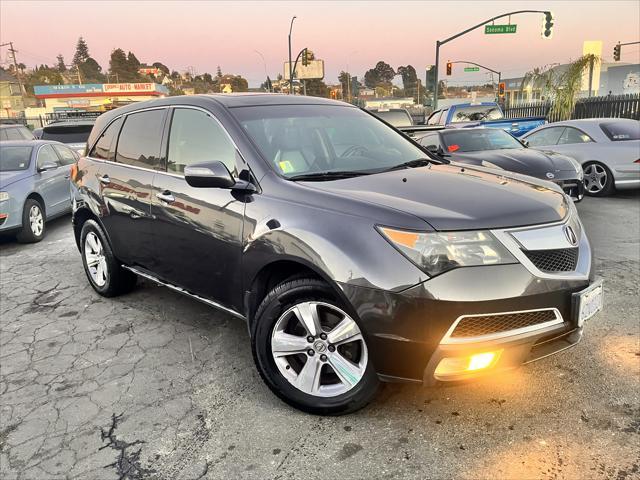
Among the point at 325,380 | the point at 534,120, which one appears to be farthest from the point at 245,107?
the point at 534,120

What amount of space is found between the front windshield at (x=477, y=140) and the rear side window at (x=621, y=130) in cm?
192

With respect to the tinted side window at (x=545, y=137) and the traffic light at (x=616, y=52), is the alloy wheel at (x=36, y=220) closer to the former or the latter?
the tinted side window at (x=545, y=137)

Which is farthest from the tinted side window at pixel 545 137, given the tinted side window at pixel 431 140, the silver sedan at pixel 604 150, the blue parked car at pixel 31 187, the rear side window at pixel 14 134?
the rear side window at pixel 14 134

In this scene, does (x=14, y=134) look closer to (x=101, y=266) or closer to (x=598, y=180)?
(x=101, y=266)

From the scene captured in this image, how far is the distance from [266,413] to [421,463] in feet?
3.01

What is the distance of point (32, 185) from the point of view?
773cm

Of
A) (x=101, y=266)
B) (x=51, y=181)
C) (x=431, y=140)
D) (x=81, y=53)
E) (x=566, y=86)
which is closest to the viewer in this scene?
(x=101, y=266)

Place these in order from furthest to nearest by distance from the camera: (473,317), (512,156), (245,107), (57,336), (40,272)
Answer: (512,156) → (40,272) → (57,336) → (245,107) → (473,317)

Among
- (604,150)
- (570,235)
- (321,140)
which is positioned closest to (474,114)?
(604,150)

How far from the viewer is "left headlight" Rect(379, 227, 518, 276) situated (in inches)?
91.1

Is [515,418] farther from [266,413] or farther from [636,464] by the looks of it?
[266,413]

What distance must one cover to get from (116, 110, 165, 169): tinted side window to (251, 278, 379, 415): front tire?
1.66 metres

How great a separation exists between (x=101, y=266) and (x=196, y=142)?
1972 millimetres

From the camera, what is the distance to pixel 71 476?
244cm
